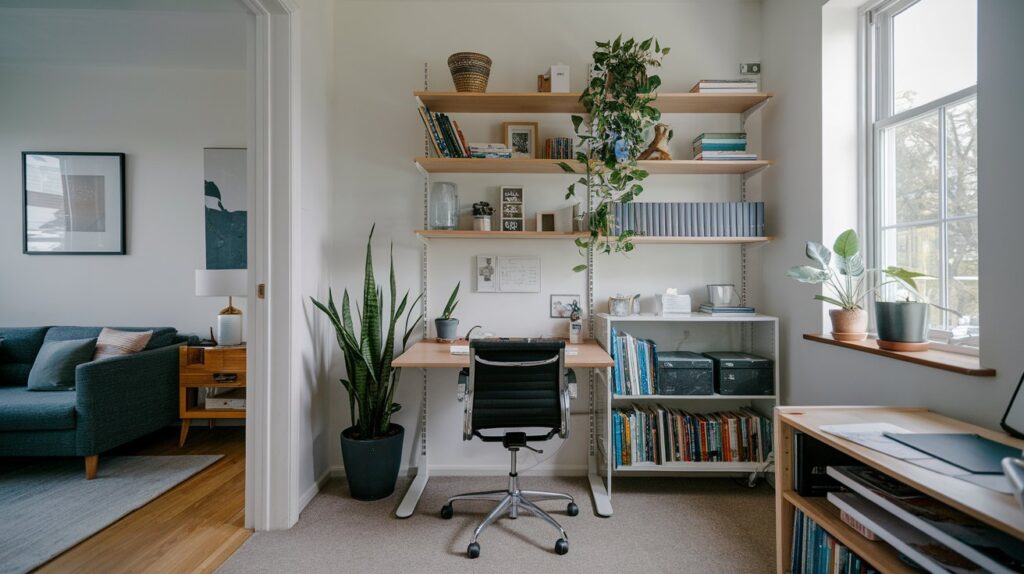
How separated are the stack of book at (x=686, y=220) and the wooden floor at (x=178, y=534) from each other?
2479mm

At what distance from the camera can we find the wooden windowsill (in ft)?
4.86

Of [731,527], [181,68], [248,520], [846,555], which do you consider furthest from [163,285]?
[846,555]

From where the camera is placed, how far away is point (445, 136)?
8.30ft

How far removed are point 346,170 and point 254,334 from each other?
1.19 metres

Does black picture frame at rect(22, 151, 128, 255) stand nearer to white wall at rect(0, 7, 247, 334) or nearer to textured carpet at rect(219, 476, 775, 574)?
white wall at rect(0, 7, 247, 334)

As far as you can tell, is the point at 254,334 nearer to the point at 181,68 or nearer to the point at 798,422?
the point at 798,422

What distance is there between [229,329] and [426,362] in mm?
1876

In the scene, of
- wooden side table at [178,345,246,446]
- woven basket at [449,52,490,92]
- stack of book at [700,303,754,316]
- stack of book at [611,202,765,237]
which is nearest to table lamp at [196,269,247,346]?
wooden side table at [178,345,246,446]

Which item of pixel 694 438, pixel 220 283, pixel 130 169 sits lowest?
pixel 694 438

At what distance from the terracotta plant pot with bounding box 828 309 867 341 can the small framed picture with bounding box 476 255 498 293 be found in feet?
5.86

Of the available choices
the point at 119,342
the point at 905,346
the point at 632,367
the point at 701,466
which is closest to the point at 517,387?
the point at 632,367

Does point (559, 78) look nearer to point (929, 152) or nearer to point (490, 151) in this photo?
point (490, 151)

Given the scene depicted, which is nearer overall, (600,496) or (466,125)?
(600,496)

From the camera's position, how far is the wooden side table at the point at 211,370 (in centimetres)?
307
